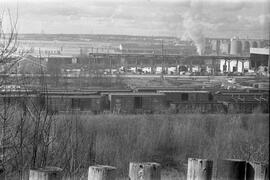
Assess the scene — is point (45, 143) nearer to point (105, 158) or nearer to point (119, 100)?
point (105, 158)

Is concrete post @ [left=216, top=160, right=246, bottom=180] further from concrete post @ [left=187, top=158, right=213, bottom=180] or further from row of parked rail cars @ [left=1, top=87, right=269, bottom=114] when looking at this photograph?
row of parked rail cars @ [left=1, top=87, right=269, bottom=114]

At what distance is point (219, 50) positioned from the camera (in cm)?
1780

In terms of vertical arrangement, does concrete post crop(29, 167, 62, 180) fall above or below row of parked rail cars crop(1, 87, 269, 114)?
below

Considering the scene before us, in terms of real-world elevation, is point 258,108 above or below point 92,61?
below

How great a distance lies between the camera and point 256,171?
1.37 meters

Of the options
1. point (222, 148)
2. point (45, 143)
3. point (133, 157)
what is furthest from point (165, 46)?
point (45, 143)

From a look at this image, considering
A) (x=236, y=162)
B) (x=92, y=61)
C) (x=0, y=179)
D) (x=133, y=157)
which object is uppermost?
(x=92, y=61)

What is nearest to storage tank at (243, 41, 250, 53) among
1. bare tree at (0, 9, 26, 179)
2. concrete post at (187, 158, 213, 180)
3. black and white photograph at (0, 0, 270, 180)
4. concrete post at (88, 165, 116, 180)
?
black and white photograph at (0, 0, 270, 180)

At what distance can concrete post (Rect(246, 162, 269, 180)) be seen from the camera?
4.45 ft

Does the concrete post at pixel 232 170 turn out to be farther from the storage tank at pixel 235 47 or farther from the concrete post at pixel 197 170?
the storage tank at pixel 235 47

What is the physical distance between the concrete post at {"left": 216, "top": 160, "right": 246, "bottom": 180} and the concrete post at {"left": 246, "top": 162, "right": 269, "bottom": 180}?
21 mm

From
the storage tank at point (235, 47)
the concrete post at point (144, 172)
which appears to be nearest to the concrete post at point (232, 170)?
the concrete post at point (144, 172)

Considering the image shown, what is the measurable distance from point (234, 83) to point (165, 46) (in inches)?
116

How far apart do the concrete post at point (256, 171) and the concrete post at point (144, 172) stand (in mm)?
296
